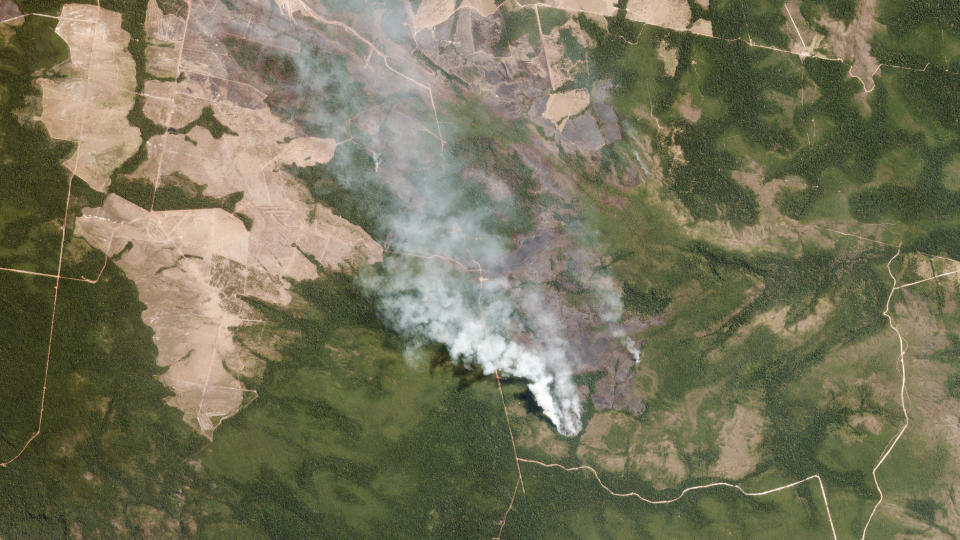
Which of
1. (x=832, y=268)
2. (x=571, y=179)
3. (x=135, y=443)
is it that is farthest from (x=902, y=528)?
(x=135, y=443)

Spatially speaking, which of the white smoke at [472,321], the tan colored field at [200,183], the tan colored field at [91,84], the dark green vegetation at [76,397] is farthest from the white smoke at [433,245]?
the dark green vegetation at [76,397]

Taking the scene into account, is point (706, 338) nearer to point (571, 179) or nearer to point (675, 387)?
point (675, 387)

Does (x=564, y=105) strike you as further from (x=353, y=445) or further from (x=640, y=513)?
(x=640, y=513)

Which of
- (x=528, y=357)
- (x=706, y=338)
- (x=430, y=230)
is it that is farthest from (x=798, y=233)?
(x=430, y=230)

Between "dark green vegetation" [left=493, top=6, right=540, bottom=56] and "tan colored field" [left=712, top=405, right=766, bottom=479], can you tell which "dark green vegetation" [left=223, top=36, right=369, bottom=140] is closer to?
"dark green vegetation" [left=493, top=6, right=540, bottom=56]

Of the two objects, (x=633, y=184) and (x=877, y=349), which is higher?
(x=633, y=184)

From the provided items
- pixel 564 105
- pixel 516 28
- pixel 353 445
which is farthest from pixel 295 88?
pixel 353 445

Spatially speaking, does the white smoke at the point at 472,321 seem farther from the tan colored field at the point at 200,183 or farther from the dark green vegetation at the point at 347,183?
the dark green vegetation at the point at 347,183

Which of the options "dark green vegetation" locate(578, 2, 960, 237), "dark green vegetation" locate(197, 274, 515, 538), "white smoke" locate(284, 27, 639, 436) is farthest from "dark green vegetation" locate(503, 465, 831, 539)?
"dark green vegetation" locate(578, 2, 960, 237)

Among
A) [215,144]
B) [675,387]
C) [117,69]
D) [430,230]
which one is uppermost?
[117,69]

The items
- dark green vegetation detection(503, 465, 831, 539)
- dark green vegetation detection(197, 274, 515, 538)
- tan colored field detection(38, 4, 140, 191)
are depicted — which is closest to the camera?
tan colored field detection(38, 4, 140, 191)
